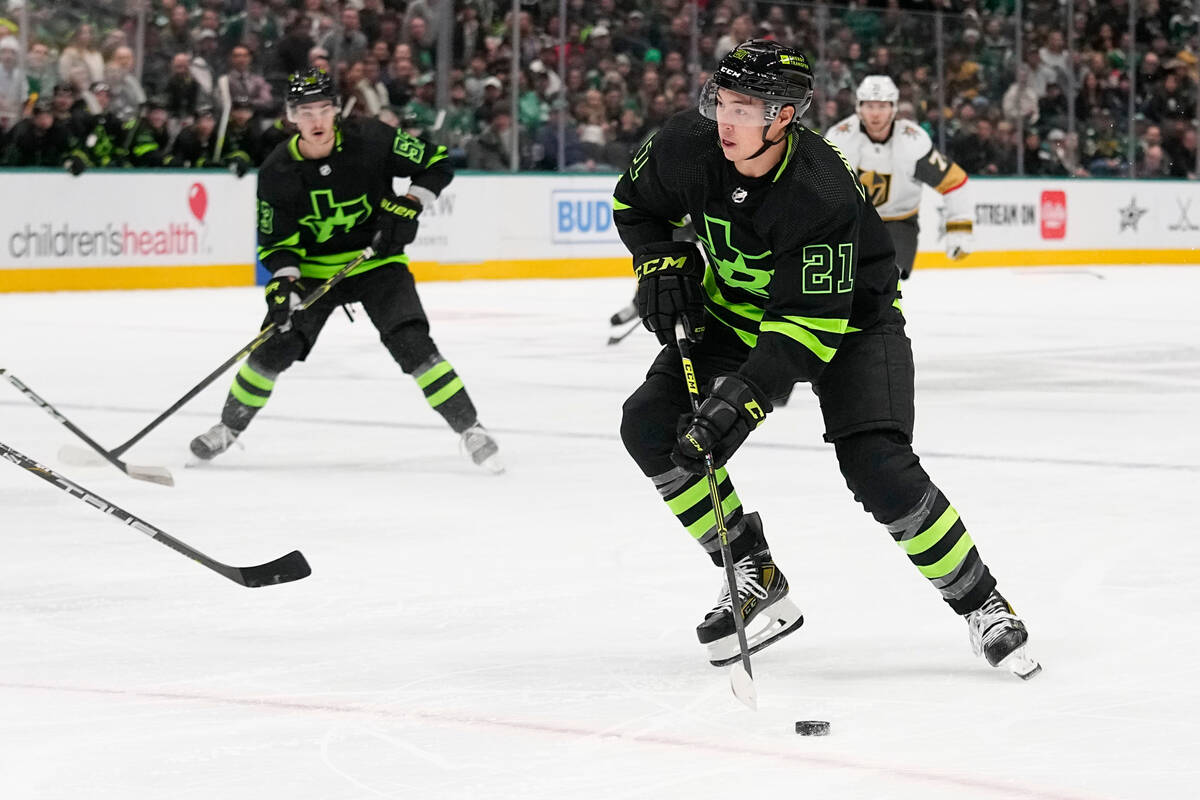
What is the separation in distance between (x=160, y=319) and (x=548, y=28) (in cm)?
500

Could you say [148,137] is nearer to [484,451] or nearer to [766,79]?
[484,451]

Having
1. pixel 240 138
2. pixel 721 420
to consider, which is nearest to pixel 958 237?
pixel 721 420

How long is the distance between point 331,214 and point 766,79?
107 inches

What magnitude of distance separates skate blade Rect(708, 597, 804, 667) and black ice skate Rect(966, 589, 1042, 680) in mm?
307

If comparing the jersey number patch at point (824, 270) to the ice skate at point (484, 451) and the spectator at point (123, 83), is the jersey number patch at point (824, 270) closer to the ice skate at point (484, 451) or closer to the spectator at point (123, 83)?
the ice skate at point (484, 451)

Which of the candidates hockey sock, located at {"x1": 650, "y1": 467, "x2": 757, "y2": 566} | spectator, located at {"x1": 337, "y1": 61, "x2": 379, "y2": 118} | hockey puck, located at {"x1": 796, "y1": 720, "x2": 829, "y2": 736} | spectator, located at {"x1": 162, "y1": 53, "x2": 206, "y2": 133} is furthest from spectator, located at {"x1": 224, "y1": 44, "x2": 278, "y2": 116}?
hockey puck, located at {"x1": 796, "y1": 720, "x2": 829, "y2": 736}

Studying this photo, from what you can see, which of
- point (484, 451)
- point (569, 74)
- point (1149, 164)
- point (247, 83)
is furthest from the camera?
point (1149, 164)

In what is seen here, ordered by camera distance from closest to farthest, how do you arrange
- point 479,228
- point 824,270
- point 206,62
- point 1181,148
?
point 824,270 → point 206,62 → point 479,228 → point 1181,148

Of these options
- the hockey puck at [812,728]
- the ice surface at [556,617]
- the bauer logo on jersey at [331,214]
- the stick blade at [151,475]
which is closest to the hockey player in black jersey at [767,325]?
the ice surface at [556,617]

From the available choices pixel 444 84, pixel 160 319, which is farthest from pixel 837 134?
pixel 444 84

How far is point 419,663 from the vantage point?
9.97ft

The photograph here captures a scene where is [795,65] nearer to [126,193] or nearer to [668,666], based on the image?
[668,666]

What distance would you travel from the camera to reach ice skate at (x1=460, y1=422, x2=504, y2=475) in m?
5.24

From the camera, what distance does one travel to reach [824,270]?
9.26 ft
